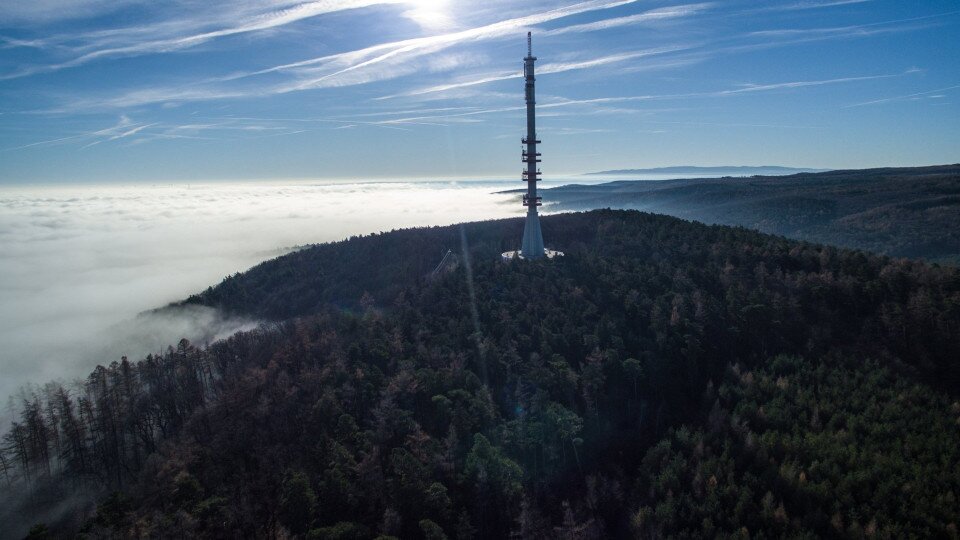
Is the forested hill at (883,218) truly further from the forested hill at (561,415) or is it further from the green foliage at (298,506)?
the green foliage at (298,506)

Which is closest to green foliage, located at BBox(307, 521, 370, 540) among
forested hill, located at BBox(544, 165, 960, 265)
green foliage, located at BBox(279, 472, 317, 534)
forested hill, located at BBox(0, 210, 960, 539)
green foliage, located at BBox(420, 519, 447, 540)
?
forested hill, located at BBox(0, 210, 960, 539)

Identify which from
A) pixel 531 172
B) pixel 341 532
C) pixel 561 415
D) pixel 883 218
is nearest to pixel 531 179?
pixel 531 172

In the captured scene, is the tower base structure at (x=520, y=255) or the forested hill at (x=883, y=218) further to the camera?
the forested hill at (x=883, y=218)

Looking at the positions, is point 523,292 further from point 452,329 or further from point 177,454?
point 177,454

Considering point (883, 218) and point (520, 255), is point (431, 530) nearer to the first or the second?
point (520, 255)

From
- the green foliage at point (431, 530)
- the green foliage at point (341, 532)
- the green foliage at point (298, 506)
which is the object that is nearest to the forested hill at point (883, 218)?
the green foliage at point (431, 530)

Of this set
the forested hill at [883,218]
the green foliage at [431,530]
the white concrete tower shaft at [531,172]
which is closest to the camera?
the green foliage at [431,530]

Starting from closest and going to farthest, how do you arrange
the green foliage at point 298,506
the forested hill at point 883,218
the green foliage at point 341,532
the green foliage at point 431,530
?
1. the green foliage at point 341,532
2. the green foliage at point 431,530
3. the green foliage at point 298,506
4. the forested hill at point 883,218
